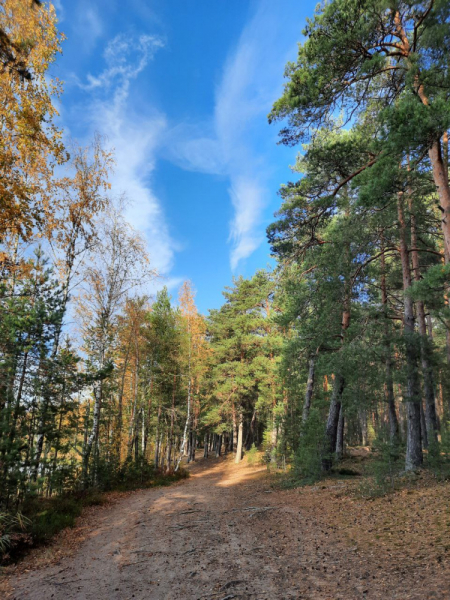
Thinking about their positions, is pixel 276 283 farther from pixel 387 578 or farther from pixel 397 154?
pixel 387 578

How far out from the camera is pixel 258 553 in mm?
5703

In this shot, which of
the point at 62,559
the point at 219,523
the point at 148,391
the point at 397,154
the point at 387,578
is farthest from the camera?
the point at 148,391

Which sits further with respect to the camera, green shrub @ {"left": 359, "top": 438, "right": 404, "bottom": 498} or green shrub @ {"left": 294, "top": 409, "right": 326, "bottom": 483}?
green shrub @ {"left": 294, "top": 409, "right": 326, "bottom": 483}

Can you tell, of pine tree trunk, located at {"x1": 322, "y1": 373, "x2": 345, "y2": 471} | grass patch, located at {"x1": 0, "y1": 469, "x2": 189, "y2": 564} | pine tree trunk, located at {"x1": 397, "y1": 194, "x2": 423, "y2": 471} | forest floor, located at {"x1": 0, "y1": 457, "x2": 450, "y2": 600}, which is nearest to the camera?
forest floor, located at {"x1": 0, "y1": 457, "x2": 450, "y2": 600}

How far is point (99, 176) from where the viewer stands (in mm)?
11953

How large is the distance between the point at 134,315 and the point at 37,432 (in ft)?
29.4

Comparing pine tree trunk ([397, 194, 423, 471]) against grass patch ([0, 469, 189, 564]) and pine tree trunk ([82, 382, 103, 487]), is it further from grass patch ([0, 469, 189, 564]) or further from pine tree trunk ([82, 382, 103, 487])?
pine tree trunk ([82, 382, 103, 487])

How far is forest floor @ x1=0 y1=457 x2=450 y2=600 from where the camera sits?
4359 mm

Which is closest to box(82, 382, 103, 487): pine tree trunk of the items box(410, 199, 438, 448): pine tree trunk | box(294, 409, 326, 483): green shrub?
box(294, 409, 326, 483): green shrub

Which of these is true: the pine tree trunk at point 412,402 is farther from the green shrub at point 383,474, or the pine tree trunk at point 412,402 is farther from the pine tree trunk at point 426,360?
the green shrub at point 383,474

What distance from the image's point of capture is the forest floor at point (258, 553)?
436cm

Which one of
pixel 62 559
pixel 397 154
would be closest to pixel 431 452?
pixel 397 154

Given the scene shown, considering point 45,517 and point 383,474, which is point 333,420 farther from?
point 45,517

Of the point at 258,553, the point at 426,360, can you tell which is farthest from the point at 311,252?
the point at 258,553
